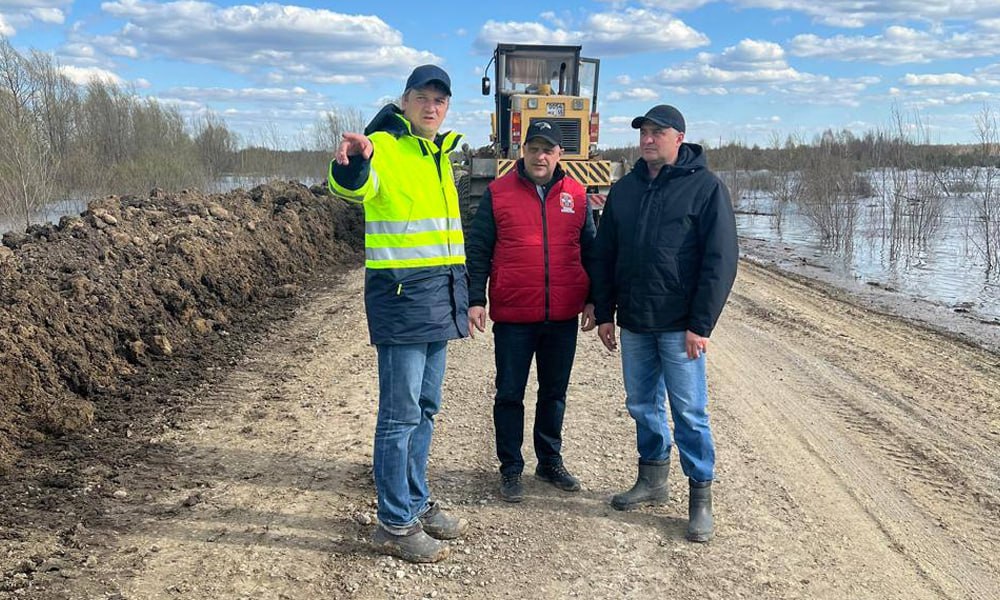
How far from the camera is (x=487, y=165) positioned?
12.9 m

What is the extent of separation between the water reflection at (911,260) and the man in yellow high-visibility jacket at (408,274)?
30.7 feet

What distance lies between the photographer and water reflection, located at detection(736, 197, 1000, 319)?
445 inches

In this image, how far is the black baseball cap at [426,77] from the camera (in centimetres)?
316

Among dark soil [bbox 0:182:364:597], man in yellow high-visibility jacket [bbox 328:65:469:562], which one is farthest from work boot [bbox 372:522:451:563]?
dark soil [bbox 0:182:364:597]

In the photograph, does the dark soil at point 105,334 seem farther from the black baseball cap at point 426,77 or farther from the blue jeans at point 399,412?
the black baseball cap at point 426,77

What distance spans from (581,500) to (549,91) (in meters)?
11.0

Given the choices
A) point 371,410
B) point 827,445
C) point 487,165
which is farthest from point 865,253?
point 371,410

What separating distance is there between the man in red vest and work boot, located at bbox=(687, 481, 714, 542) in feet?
2.96

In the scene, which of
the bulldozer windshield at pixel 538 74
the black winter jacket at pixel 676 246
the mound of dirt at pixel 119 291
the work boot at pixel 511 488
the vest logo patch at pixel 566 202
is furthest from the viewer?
the bulldozer windshield at pixel 538 74

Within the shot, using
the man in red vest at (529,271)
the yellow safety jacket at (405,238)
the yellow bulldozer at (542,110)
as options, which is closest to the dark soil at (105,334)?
the yellow safety jacket at (405,238)

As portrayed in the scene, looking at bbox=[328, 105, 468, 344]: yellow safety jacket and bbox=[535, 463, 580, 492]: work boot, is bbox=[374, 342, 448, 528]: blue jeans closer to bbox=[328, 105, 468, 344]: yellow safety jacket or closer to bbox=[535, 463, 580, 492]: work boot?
bbox=[328, 105, 468, 344]: yellow safety jacket

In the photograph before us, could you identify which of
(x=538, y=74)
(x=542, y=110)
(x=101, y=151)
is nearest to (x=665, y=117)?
(x=542, y=110)

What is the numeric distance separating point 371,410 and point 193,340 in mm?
2556

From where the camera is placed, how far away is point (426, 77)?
3.16 meters
